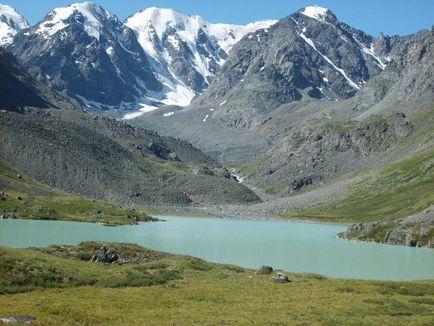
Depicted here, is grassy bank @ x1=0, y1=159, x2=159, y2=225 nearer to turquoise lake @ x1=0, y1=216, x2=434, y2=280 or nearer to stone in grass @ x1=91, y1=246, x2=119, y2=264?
turquoise lake @ x1=0, y1=216, x2=434, y2=280

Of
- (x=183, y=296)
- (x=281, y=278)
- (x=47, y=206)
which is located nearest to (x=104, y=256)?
(x=281, y=278)

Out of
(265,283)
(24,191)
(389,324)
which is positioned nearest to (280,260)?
(265,283)

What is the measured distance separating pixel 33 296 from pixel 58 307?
244 inches

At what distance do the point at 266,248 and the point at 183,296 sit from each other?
75099 mm

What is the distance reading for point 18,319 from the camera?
30.4 m

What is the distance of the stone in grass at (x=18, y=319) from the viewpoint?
2977 cm

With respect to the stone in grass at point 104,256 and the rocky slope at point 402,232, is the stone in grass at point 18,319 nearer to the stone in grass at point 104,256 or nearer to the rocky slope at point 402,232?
the stone in grass at point 104,256

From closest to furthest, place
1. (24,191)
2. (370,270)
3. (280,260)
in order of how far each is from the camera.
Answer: (370,270) → (280,260) → (24,191)

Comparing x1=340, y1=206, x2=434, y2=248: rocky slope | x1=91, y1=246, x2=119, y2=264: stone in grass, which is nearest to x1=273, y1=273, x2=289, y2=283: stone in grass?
x1=91, y1=246, x2=119, y2=264: stone in grass

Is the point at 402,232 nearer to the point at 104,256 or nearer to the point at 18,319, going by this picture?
the point at 104,256

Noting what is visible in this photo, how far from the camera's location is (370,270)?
295 ft

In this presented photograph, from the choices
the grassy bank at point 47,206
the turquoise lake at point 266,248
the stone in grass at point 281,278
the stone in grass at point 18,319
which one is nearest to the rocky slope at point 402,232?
the turquoise lake at point 266,248

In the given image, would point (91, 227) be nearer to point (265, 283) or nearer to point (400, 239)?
point (400, 239)

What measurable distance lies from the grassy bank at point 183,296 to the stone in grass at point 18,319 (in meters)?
0.49
